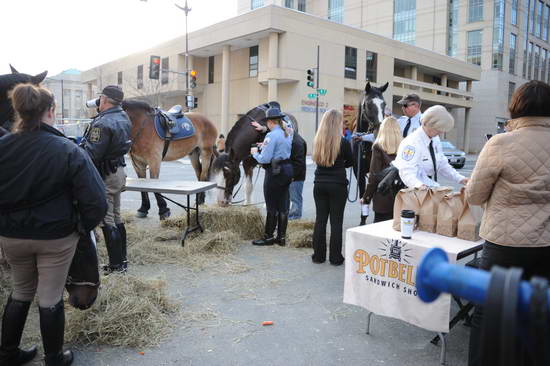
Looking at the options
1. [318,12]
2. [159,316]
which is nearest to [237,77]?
[318,12]

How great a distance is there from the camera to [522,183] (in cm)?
241

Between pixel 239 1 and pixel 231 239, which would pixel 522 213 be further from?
pixel 239 1

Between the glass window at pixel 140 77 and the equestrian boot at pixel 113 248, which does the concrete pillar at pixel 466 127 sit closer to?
the glass window at pixel 140 77

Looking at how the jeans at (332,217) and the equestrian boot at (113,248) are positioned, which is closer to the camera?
the equestrian boot at (113,248)

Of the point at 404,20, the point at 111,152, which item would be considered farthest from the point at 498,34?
the point at 111,152

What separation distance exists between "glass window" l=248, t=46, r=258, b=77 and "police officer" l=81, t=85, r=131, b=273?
30.3m

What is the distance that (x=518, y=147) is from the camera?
7.86 feet

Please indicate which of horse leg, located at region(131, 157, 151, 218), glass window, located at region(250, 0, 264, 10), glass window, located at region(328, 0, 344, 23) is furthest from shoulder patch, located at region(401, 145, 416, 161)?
glass window, located at region(250, 0, 264, 10)

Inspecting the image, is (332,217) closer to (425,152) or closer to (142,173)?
(425,152)

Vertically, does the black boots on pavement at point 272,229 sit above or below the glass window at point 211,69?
below

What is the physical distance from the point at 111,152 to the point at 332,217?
110 inches

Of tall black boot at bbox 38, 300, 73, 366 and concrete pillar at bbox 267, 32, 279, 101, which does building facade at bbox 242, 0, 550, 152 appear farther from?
tall black boot at bbox 38, 300, 73, 366

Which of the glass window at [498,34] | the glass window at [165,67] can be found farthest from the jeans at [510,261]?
the glass window at [498,34]

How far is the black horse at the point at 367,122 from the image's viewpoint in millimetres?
7055
